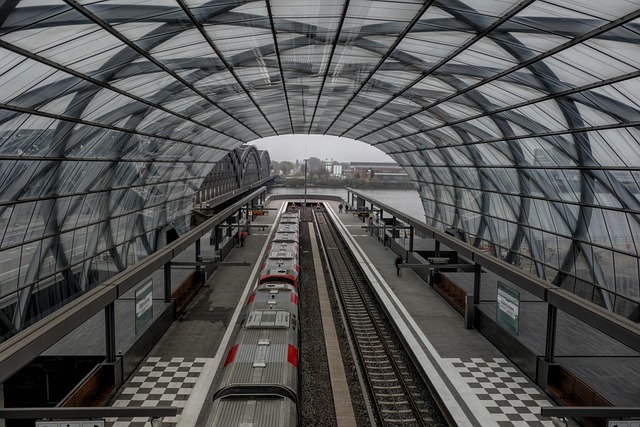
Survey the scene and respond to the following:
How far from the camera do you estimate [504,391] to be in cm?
1419

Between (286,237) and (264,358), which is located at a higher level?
(286,237)

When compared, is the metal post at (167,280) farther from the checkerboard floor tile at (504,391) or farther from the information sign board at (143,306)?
the checkerboard floor tile at (504,391)

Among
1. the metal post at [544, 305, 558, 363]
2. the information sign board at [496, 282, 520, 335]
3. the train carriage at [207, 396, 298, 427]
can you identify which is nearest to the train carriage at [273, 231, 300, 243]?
the information sign board at [496, 282, 520, 335]

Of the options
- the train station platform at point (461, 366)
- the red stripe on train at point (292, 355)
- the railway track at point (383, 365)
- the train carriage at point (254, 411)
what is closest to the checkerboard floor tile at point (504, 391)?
the train station platform at point (461, 366)

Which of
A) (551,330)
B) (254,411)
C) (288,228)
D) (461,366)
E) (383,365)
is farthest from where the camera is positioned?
(288,228)

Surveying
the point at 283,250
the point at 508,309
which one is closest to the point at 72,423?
the point at 508,309

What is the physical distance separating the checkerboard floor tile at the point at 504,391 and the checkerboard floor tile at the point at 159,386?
904 centimetres

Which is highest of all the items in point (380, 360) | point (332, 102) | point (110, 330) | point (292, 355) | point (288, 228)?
point (332, 102)

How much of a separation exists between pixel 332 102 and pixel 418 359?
24709mm

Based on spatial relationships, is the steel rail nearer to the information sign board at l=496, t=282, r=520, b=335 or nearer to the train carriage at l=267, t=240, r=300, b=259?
the train carriage at l=267, t=240, r=300, b=259

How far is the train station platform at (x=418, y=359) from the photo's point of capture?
12930 millimetres

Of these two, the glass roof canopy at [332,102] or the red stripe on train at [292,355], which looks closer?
the red stripe on train at [292,355]

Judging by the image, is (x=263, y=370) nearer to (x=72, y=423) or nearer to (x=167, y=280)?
(x=72, y=423)

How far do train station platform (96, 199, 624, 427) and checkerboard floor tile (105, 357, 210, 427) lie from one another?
28 mm
